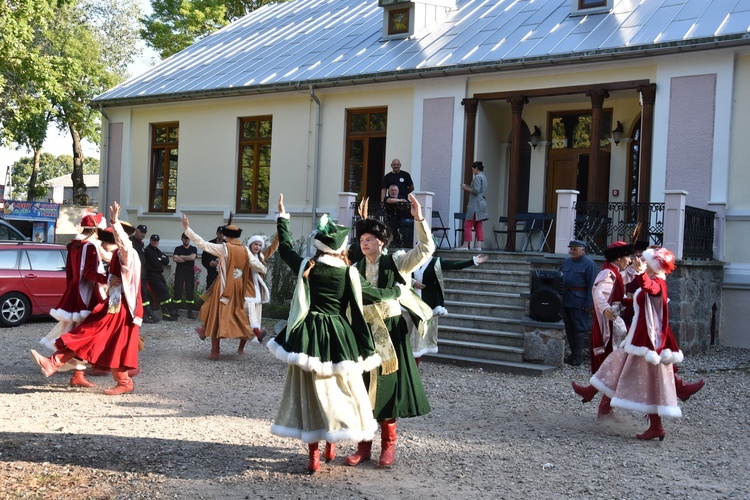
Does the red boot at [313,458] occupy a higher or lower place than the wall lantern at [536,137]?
lower

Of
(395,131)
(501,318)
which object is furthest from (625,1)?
(501,318)

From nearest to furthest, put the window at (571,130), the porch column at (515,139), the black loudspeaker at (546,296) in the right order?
the black loudspeaker at (546,296)
the porch column at (515,139)
the window at (571,130)

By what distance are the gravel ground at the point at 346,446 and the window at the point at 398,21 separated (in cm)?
1042

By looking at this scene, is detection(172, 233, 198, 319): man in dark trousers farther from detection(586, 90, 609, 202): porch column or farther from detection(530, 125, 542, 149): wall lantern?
detection(586, 90, 609, 202): porch column

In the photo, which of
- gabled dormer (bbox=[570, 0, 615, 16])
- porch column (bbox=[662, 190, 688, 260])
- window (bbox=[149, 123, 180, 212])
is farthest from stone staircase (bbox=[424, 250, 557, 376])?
window (bbox=[149, 123, 180, 212])

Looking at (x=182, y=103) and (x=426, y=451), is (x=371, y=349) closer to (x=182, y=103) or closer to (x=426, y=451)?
(x=426, y=451)

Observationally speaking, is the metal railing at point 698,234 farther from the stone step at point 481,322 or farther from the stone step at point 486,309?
the stone step at point 481,322

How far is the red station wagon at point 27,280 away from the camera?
14433 millimetres

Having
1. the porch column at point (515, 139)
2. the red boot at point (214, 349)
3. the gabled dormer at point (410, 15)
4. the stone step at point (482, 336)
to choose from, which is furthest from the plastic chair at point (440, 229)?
the red boot at point (214, 349)

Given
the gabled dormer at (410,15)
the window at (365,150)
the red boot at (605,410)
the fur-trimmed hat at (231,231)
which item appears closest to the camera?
the red boot at (605,410)

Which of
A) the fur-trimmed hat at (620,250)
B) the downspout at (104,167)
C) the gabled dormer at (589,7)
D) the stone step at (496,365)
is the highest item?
the gabled dormer at (589,7)

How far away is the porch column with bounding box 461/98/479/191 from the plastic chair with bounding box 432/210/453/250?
482 mm

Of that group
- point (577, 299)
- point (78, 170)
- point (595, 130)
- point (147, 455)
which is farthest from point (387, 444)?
point (78, 170)

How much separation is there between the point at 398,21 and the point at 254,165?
14.8ft
